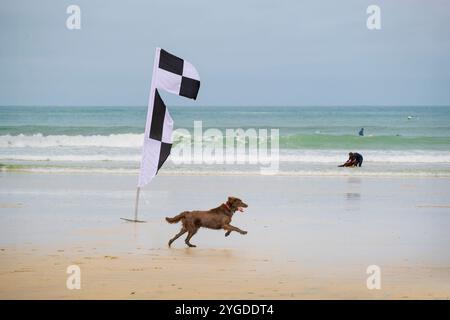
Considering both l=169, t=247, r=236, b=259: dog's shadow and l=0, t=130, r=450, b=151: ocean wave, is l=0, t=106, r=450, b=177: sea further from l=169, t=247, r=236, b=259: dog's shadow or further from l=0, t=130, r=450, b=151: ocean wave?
l=169, t=247, r=236, b=259: dog's shadow

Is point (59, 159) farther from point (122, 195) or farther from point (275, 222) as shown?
point (275, 222)

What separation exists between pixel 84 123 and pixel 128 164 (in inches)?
1235

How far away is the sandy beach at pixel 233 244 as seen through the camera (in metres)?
7.91

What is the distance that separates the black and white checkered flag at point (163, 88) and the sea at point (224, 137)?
28.3 feet

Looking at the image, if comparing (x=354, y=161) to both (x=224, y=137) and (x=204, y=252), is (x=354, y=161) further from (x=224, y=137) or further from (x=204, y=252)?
(x=224, y=137)

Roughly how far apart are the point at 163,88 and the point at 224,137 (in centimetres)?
2750

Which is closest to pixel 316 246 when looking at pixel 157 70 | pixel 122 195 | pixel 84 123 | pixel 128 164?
pixel 157 70

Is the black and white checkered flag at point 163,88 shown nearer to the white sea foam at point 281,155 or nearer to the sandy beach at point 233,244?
the sandy beach at point 233,244

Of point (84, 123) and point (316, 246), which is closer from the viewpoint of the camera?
point (316, 246)

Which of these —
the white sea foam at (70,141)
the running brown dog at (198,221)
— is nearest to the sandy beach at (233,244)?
the running brown dog at (198,221)

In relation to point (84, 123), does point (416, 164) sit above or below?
below

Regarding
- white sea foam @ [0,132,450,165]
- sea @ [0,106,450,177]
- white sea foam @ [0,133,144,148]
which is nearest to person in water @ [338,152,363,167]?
sea @ [0,106,450,177]

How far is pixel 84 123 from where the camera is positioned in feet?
178
